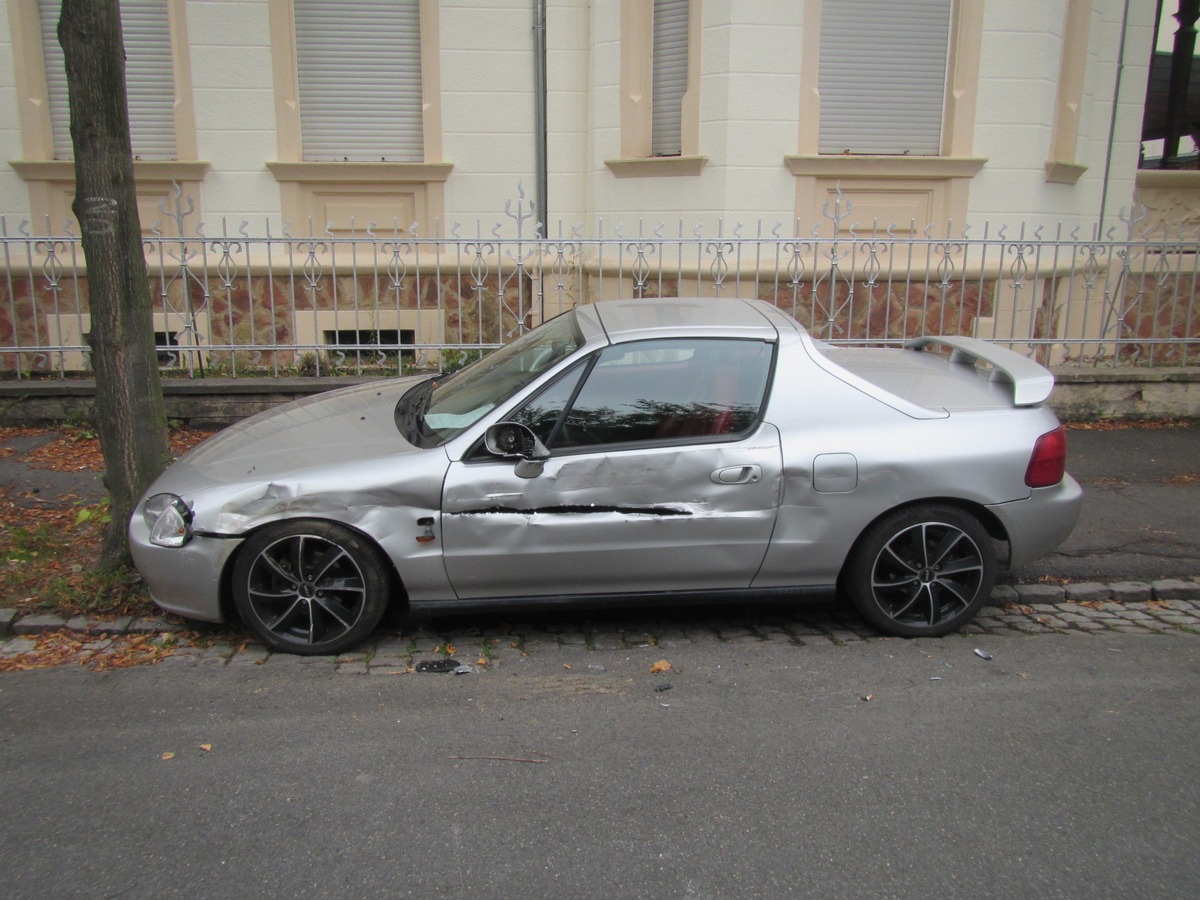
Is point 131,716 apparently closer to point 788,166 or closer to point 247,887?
point 247,887

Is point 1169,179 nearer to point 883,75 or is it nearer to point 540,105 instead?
point 883,75

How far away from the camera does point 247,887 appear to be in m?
2.84

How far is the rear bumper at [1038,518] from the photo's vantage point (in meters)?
4.52

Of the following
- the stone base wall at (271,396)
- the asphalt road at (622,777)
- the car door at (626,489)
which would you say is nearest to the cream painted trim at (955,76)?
the stone base wall at (271,396)

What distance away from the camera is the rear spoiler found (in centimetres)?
459

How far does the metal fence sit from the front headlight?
4276 mm

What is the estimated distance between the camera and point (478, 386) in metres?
4.87

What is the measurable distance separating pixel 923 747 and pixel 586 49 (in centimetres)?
822

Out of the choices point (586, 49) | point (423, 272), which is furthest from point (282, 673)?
point (586, 49)

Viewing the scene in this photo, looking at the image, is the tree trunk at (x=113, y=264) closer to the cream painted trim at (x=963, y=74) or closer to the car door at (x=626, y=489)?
the car door at (x=626, y=489)

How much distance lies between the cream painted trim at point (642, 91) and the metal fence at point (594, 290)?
63cm

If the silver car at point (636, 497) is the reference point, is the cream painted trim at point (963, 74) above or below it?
above

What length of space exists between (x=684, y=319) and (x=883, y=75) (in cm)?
585

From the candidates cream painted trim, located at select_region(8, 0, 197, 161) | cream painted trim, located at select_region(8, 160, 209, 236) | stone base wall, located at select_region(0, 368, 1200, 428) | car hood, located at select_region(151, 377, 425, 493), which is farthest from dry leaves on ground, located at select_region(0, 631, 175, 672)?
cream painted trim, located at select_region(8, 0, 197, 161)
